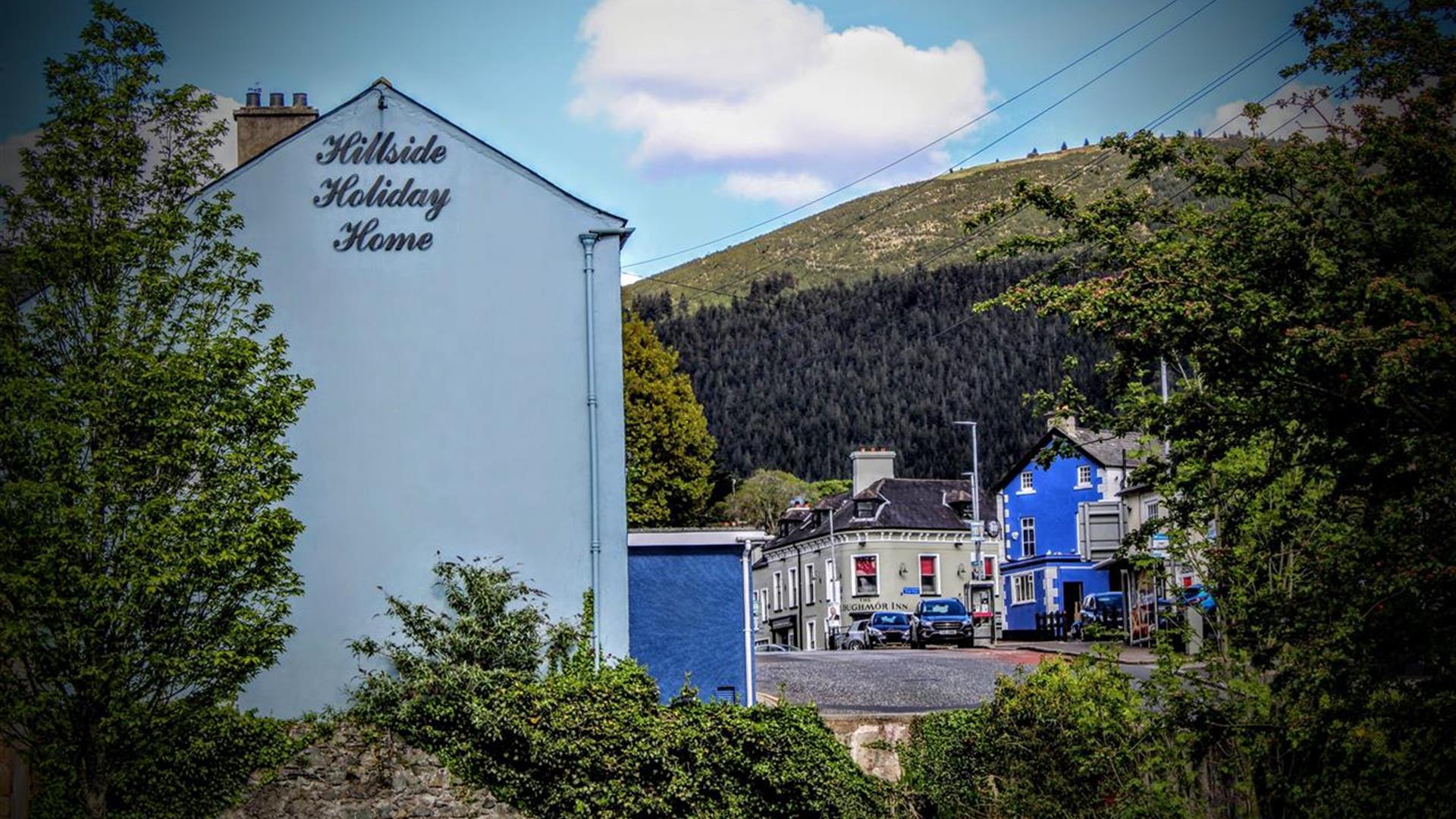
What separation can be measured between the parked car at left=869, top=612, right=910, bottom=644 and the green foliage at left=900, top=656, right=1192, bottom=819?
2815 centimetres

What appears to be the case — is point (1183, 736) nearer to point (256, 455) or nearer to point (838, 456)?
point (256, 455)

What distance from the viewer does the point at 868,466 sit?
78875mm

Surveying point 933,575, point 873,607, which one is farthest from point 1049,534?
point 873,607

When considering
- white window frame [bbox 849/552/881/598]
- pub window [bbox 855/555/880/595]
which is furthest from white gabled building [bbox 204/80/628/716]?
pub window [bbox 855/555/880/595]

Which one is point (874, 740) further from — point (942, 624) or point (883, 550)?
point (883, 550)

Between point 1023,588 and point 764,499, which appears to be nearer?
point 1023,588

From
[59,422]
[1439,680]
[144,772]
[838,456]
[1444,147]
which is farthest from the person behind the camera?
[838,456]

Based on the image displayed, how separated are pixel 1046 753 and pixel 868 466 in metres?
55.4

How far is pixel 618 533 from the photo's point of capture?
25203mm

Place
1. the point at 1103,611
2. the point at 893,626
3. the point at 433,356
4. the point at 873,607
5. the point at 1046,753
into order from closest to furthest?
the point at 1046,753, the point at 433,356, the point at 1103,611, the point at 893,626, the point at 873,607

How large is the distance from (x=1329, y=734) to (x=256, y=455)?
1403 cm

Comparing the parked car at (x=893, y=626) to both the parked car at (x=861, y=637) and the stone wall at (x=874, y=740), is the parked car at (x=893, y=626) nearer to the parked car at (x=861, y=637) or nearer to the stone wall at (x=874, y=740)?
the parked car at (x=861, y=637)

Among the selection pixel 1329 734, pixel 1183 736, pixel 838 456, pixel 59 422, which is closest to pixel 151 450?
pixel 59 422

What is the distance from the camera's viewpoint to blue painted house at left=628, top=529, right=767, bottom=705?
2661 cm
